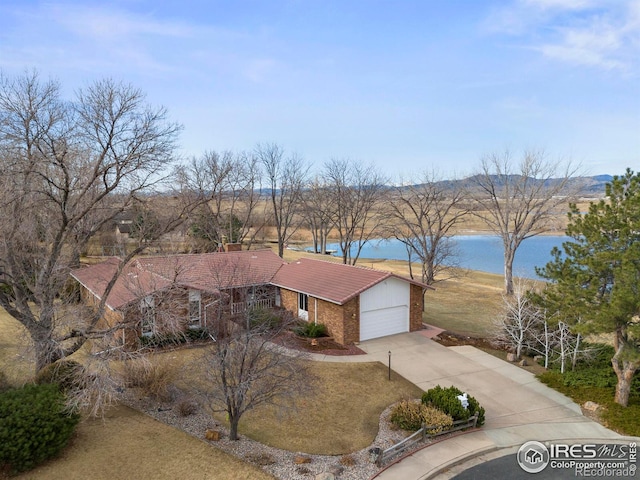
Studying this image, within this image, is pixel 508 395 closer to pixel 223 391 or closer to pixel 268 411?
pixel 268 411

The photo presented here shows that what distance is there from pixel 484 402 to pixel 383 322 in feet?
24.5

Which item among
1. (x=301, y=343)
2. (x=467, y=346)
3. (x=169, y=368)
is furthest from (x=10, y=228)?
(x=467, y=346)

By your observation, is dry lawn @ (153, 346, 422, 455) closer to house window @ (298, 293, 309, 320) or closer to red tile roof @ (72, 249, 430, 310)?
red tile roof @ (72, 249, 430, 310)

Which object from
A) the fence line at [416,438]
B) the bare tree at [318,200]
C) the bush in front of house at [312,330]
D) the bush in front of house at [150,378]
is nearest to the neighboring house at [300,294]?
the bush in front of house at [312,330]

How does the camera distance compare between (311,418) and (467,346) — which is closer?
(311,418)

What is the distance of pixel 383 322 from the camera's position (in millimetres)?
20781

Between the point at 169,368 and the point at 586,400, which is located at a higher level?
the point at 169,368

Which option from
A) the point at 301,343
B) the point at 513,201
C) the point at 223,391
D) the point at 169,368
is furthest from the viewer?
the point at 513,201

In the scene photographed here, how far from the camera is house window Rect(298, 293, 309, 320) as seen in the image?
22.3 m

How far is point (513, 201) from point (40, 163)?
109 ft

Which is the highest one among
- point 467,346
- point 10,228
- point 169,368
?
point 10,228

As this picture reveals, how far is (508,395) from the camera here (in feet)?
47.2

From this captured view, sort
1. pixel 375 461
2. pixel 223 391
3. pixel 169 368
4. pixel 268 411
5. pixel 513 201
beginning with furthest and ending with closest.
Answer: pixel 513 201 < pixel 169 368 < pixel 268 411 < pixel 223 391 < pixel 375 461

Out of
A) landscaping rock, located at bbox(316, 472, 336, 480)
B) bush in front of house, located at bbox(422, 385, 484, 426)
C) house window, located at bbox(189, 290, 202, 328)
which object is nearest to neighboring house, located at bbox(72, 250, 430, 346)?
house window, located at bbox(189, 290, 202, 328)
